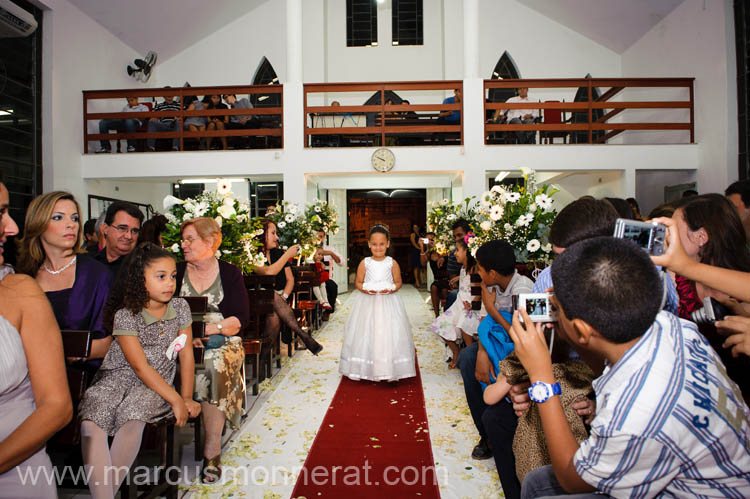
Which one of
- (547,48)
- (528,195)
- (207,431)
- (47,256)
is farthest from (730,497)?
(547,48)

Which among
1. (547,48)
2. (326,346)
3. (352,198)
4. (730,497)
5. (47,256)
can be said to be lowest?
(326,346)

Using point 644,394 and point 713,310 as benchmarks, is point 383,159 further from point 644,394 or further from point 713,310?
point 644,394

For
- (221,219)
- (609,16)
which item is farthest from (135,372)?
(609,16)

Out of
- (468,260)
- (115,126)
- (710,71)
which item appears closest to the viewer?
(468,260)

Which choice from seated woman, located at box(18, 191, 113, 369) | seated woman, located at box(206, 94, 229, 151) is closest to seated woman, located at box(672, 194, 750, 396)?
seated woman, located at box(18, 191, 113, 369)

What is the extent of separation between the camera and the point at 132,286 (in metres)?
2.43

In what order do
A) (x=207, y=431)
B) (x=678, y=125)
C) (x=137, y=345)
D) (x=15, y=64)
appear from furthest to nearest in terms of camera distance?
1. (x=678, y=125)
2. (x=15, y=64)
3. (x=207, y=431)
4. (x=137, y=345)

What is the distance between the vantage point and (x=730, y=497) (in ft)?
3.56

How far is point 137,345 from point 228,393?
898 millimetres

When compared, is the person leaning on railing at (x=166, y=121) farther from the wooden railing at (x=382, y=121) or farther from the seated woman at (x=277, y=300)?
the seated woman at (x=277, y=300)

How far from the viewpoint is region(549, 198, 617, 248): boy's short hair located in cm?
184

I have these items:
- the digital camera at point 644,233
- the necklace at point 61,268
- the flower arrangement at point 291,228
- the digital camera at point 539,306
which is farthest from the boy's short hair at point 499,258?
the flower arrangement at point 291,228

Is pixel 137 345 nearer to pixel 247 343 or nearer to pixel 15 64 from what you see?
pixel 247 343

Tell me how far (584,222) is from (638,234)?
0.46 meters
